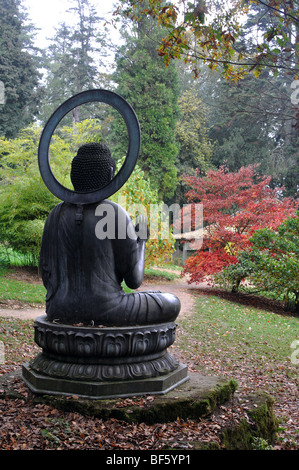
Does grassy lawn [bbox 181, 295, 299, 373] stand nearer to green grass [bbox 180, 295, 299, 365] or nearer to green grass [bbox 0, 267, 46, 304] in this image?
green grass [bbox 180, 295, 299, 365]

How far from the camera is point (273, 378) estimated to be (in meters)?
6.44

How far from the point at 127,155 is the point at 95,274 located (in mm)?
1096

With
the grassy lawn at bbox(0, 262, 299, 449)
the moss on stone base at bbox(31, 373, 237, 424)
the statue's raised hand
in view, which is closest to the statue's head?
the statue's raised hand

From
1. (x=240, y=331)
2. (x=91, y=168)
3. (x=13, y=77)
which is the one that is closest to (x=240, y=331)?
(x=240, y=331)

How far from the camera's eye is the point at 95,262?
3719 millimetres

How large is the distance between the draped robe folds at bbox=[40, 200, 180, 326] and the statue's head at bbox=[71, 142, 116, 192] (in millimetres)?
222

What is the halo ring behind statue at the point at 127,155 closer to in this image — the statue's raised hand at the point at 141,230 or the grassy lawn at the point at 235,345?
the statue's raised hand at the point at 141,230

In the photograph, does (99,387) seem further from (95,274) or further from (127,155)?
(127,155)

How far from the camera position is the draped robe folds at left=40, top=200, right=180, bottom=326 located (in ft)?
12.0

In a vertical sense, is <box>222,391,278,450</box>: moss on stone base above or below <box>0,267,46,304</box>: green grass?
above

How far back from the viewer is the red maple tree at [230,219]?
14.4 m
